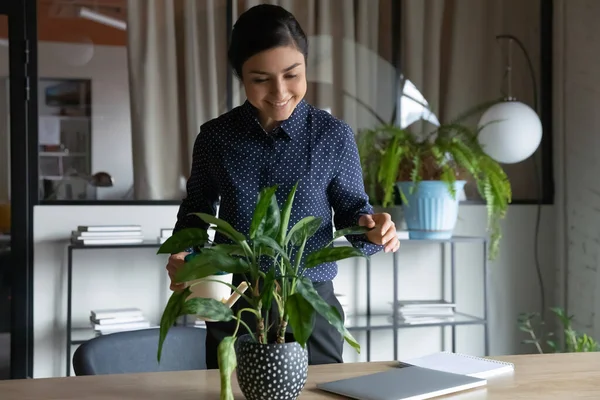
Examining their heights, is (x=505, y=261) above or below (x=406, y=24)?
below

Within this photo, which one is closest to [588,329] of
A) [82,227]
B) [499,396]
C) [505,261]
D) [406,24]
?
[505,261]

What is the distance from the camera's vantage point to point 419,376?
63.8 inches

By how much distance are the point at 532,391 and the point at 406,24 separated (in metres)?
2.96

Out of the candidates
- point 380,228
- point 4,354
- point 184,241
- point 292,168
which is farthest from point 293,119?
point 4,354

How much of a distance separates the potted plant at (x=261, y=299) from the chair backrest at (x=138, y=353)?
2.28 ft

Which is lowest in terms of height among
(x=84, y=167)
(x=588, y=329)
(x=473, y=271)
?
(x=588, y=329)

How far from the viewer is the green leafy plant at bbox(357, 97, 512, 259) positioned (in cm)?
370

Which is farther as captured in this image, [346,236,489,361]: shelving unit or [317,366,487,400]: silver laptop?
[346,236,489,361]: shelving unit

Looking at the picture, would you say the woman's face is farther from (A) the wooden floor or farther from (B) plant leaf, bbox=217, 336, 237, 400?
(A) the wooden floor

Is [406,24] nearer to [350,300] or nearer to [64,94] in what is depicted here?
[350,300]

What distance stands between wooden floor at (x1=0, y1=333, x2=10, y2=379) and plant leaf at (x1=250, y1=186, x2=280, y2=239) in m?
2.70

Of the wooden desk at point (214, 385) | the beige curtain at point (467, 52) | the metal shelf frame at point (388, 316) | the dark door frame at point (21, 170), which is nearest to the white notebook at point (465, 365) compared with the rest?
the wooden desk at point (214, 385)

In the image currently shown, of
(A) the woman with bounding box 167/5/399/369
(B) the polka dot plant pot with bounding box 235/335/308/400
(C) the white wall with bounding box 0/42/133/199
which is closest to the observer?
(B) the polka dot plant pot with bounding box 235/335/308/400

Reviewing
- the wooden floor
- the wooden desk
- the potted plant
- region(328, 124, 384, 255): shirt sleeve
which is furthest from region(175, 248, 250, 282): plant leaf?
the wooden floor
